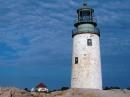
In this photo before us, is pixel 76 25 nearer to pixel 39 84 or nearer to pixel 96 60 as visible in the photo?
pixel 96 60

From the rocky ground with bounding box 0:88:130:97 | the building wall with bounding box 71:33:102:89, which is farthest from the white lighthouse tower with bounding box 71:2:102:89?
the rocky ground with bounding box 0:88:130:97

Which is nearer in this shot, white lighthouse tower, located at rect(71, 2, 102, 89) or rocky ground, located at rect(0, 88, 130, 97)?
rocky ground, located at rect(0, 88, 130, 97)

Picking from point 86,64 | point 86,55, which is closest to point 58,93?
point 86,64

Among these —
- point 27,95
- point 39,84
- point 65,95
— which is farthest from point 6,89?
point 39,84

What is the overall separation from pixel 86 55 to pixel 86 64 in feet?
3.37

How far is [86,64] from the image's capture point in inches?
1357

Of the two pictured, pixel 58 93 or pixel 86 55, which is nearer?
pixel 58 93

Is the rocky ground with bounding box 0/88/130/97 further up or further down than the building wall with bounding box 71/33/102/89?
further down

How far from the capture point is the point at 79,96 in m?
25.6

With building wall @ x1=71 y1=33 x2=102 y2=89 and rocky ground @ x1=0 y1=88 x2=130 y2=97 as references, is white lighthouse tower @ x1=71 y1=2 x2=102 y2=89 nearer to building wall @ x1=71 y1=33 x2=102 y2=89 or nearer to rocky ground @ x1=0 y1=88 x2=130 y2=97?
building wall @ x1=71 y1=33 x2=102 y2=89

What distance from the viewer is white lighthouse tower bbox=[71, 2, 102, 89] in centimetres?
3427

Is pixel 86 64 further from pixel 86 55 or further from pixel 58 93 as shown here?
pixel 58 93

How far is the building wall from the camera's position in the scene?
34.2 m

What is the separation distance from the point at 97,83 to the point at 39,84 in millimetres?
31279
